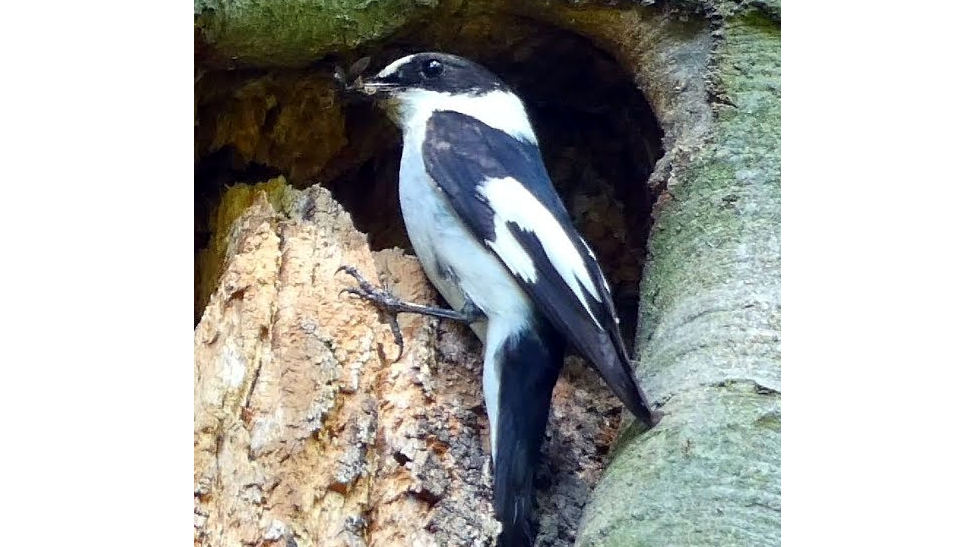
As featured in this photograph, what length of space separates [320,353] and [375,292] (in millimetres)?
238

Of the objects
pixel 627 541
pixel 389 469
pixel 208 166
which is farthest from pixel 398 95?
pixel 627 541

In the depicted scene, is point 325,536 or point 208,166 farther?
point 208,166

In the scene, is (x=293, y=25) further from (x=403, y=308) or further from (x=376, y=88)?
(x=403, y=308)

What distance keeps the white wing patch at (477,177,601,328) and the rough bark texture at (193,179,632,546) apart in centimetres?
24

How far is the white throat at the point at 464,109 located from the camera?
3.02 metres

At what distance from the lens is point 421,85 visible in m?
3.02

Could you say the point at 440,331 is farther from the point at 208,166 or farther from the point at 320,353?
the point at 208,166

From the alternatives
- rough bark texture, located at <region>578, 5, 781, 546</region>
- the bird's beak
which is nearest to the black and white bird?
the bird's beak

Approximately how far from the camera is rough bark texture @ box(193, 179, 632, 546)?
222 centimetres

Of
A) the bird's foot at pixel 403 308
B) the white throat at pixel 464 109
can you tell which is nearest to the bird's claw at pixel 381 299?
the bird's foot at pixel 403 308

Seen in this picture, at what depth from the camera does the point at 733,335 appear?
226cm

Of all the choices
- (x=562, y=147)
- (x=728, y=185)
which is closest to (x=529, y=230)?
(x=728, y=185)

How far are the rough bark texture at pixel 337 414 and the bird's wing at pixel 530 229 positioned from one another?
0.24m

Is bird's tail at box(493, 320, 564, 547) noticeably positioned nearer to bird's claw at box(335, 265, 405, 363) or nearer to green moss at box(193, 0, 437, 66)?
bird's claw at box(335, 265, 405, 363)
